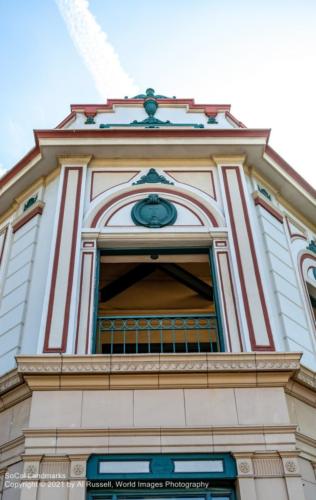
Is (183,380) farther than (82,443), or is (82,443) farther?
(183,380)

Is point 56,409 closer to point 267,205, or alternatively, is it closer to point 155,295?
point 267,205

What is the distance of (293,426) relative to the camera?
24.1 ft

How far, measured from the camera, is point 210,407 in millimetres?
7523

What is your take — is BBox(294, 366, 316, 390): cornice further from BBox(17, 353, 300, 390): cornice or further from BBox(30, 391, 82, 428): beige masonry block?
BBox(30, 391, 82, 428): beige masonry block

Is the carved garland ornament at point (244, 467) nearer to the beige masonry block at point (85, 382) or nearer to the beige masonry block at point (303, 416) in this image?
the beige masonry block at point (303, 416)

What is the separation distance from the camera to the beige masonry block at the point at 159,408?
739 cm

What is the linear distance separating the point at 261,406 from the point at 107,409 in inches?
78.5

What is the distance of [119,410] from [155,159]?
17.4 ft

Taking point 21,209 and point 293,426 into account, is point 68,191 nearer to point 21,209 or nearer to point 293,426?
point 21,209

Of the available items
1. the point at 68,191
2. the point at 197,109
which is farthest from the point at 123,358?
the point at 197,109

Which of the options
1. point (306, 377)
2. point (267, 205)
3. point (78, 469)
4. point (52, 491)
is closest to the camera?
point (52, 491)

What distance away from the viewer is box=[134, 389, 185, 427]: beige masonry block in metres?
7.39

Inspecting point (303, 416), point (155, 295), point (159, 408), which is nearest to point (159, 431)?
point (159, 408)

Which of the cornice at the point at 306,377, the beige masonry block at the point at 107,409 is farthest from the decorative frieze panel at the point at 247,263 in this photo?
the beige masonry block at the point at 107,409
